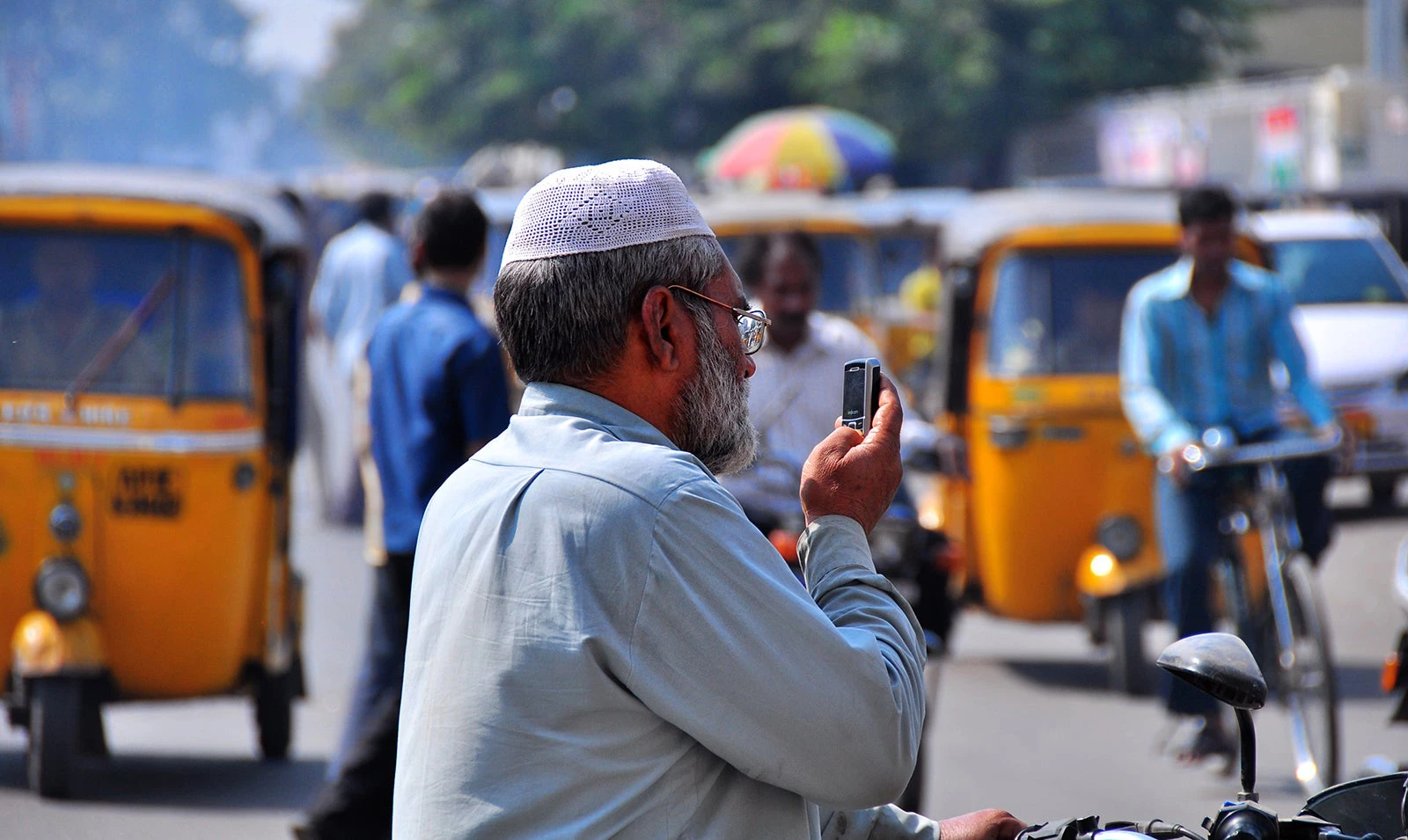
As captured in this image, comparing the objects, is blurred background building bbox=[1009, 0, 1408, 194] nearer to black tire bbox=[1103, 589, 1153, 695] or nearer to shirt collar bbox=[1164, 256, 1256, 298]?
black tire bbox=[1103, 589, 1153, 695]

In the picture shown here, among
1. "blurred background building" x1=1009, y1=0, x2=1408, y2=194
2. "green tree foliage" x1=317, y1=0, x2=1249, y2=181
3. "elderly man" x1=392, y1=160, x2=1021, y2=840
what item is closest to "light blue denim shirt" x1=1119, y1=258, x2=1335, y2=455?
"elderly man" x1=392, y1=160, x2=1021, y2=840

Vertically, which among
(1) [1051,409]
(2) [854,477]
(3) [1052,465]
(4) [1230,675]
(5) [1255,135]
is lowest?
(3) [1052,465]

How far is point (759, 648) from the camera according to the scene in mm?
1879

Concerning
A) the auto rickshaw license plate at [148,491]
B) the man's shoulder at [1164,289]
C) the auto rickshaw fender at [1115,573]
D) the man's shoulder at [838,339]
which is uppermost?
the man's shoulder at [1164,289]

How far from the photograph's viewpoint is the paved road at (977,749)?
19.5 feet

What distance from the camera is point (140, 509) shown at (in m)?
6.06

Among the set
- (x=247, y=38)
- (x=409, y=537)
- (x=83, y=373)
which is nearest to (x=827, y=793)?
(x=409, y=537)

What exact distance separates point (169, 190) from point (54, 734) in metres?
1.92

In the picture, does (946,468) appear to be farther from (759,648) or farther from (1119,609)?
(759,648)

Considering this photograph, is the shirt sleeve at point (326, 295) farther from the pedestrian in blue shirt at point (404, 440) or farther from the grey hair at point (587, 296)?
the grey hair at point (587, 296)

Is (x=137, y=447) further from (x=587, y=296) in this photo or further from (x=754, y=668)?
(x=754, y=668)

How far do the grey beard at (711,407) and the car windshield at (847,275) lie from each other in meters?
11.0

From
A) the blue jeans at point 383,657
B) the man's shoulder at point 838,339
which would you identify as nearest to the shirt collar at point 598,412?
the blue jeans at point 383,657

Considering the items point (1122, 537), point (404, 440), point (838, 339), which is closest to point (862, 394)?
point (404, 440)
